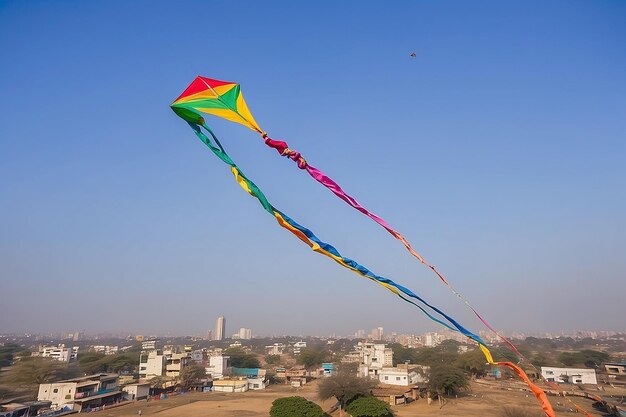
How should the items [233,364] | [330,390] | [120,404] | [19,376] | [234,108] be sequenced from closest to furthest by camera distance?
1. [234,108]
2. [330,390]
3. [120,404]
4. [19,376]
5. [233,364]

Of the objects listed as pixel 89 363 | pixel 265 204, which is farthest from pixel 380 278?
pixel 89 363

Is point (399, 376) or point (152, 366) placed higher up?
point (152, 366)

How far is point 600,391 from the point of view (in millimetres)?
46969

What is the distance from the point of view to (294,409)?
2864 centimetres

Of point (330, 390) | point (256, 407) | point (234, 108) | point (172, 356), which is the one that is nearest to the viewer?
point (234, 108)

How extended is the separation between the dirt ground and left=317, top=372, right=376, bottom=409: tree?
2715 mm

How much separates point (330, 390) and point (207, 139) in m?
35.3

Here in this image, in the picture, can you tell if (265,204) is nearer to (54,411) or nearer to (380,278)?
(380,278)

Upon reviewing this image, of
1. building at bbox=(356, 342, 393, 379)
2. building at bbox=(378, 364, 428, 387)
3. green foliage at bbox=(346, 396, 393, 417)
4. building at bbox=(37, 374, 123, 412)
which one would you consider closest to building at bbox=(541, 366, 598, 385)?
building at bbox=(378, 364, 428, 387)

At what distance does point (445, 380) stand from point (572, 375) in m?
26.2

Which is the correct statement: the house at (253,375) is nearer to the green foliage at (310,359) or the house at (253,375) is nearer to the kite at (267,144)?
the green foliage at (310,359)

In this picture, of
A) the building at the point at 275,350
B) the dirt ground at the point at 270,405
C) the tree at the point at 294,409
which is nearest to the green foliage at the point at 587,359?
the dirt ground at the point at 270,405

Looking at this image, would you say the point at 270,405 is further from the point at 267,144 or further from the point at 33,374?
the point at 267,144

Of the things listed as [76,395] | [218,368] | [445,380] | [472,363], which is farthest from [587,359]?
[76,395]
